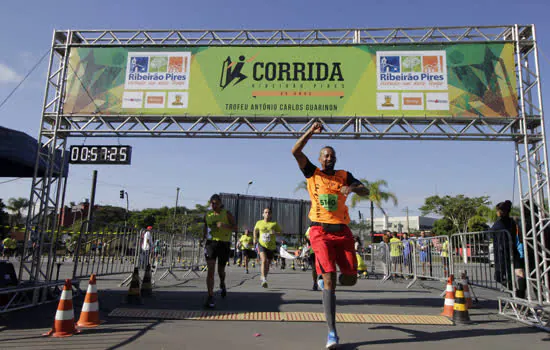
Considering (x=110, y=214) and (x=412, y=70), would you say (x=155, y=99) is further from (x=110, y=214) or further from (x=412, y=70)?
(x=110, y=214)

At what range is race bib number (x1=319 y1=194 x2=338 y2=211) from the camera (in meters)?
4.15

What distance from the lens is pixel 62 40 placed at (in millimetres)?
8078

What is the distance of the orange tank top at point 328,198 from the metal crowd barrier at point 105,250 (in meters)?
4.49

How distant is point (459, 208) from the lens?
42062 mm

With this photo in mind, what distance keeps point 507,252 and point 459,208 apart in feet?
130

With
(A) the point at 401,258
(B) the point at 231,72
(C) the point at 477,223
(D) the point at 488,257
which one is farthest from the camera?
(C) the point at 477,223

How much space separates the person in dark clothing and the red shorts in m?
3.23

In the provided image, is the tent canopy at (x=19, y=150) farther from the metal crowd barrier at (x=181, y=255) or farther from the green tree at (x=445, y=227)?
the green tree at (x=445, y=227)

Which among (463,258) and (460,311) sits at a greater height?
(463,258)

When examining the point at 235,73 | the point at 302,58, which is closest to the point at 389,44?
the point at 302,58

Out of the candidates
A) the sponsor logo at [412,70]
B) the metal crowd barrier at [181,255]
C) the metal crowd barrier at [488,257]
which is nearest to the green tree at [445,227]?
the metal crowd barrier at [181,255]

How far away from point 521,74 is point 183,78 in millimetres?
6635

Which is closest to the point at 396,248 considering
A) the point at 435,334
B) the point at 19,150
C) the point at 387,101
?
the point at 387,101

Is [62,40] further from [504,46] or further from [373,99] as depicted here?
[504,46]
